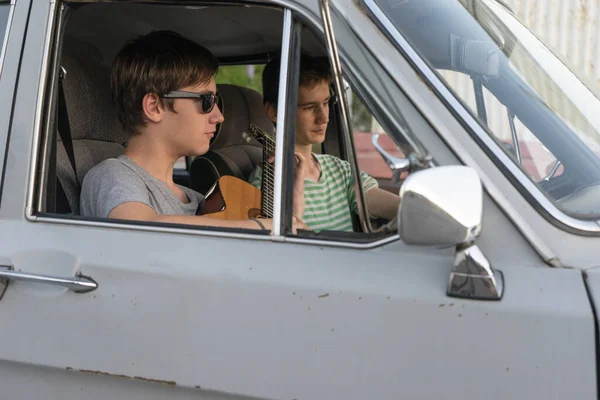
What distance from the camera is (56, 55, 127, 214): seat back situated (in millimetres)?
2416

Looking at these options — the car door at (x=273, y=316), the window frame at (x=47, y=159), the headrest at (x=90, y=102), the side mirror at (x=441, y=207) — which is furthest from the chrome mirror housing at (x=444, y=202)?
the headrest at (x=90, y=102)

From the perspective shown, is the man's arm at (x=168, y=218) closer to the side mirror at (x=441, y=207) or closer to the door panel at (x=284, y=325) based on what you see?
the door panel at (x=284, y=325)

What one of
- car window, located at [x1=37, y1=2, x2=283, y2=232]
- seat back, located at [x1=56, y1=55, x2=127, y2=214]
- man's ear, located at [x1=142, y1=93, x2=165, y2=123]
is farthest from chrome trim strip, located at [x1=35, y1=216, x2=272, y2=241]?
man's ear, located at [x1=142, y1=93, x2=165, y2=123]

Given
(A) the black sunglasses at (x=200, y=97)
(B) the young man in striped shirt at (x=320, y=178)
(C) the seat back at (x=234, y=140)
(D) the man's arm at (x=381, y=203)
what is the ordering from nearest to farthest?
(D) the man's arm at (x=381, y=203)
(B) the young man in striped shirt at (x=320, y=178)
(A) the black sunglasses at (x=200, y=97)
(C) the seat back at (x=234, y=140)

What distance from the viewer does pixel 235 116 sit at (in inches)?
133

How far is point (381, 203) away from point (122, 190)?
2.49 feet

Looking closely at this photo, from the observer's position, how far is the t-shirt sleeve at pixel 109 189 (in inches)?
86.1

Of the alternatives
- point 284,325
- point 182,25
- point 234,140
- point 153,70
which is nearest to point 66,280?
point 284,325

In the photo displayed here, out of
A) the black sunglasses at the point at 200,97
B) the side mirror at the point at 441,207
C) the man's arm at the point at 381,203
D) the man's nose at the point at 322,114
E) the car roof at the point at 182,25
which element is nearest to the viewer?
the side mirror at the point at 441,207

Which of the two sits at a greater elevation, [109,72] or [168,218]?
[109,72]

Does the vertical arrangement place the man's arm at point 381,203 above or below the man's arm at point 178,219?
above

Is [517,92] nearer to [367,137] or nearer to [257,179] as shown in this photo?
[367,137]

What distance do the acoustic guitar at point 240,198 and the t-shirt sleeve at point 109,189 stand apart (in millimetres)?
222

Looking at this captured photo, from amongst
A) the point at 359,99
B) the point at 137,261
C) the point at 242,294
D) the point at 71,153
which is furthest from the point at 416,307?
the point at 71,153
